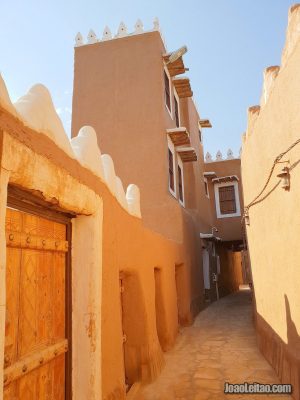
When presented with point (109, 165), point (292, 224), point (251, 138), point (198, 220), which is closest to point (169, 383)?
point (292, 224)

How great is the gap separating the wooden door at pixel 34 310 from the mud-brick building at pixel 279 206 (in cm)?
312

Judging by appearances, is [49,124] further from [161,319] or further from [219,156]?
[219,156]

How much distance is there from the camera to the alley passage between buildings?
507 cm

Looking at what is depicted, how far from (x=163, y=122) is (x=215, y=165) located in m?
8.63

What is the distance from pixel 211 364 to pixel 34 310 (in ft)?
16.3

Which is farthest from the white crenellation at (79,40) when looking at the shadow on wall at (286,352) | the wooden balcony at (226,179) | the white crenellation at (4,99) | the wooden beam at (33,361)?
the wooden beam at (33,361)

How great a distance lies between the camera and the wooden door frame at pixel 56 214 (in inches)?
94.8

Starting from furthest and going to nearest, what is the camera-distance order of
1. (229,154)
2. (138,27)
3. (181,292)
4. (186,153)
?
(229,154)
(186,153)
(138,27)
(181,292)

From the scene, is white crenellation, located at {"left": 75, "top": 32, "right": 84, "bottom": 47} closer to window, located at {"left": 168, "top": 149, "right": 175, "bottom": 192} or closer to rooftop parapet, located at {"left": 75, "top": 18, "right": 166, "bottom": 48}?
rooftop parapet, located at {"left": 75, "top": 18, "right": 166, "bottom": 48}

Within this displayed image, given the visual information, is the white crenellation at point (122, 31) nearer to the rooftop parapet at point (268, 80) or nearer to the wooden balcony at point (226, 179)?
the rooftop parapet at point (268, 80)

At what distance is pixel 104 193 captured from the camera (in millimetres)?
4094

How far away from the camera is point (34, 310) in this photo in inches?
99.7

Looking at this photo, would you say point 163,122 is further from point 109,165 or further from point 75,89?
point 109,165

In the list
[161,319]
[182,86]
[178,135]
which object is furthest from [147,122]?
[161,319]
